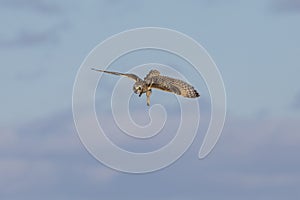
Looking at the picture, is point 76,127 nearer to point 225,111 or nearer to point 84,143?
point 84,143

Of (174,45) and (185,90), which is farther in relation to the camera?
(174,45)

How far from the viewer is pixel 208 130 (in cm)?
12781

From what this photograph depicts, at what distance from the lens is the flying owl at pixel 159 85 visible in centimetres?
12075

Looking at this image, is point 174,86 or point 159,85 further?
point 159,85

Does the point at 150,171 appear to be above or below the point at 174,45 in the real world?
below

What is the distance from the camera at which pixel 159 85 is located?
4825 inches

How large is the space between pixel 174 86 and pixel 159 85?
1.63 meters

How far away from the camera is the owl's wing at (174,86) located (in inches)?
4747

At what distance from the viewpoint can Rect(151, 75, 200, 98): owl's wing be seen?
4747 inches

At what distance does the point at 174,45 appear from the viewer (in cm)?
12875

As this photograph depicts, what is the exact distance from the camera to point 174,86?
398 ft

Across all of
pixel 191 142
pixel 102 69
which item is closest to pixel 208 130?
pixel 191 142

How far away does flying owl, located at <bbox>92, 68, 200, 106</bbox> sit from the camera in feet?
396

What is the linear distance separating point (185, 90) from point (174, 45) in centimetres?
881
